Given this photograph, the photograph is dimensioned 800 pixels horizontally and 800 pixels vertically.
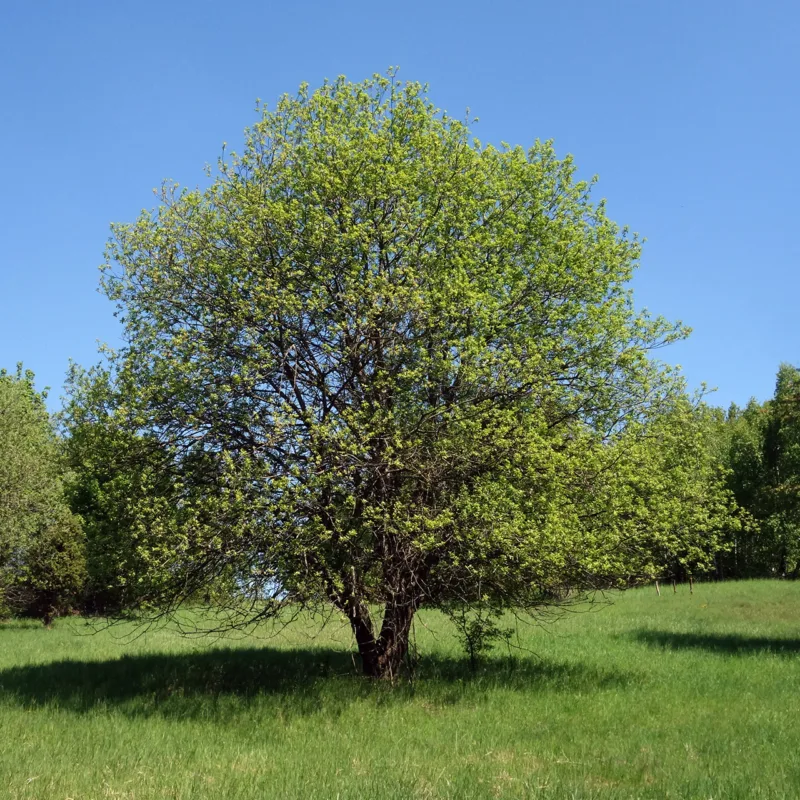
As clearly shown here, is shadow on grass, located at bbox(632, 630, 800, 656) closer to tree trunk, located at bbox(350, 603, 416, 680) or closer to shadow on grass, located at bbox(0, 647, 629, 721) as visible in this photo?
shadow on grass, located at bbox(0, 647, 629, 721)

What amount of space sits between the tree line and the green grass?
205 centimetres

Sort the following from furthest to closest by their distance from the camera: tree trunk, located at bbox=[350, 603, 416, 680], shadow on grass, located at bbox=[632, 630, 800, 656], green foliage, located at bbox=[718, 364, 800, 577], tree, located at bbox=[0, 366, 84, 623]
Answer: green foliage, located at bbox=[718, 364, 800, 577]
tree, located at bbox=[0, 366, 84, 623]
shadow on grass, located at bbox=[632, 630, 800, 656]
tree trunk, located at bbox=[350, 603, 416, 680]

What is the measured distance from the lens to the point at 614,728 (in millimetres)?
13961

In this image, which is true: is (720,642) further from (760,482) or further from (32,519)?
(760,482)

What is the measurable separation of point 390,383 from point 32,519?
105ft

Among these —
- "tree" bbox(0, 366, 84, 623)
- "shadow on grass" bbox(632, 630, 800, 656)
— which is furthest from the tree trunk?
"tree" bbox(0, 366, 84, 623)

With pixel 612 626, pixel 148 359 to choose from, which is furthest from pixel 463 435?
pixel 612 626

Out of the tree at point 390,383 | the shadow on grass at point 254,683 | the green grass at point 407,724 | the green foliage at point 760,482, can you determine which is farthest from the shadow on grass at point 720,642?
the green foliage at point 760,482

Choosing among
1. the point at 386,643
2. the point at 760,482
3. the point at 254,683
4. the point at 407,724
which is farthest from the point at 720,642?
the point at 760,482

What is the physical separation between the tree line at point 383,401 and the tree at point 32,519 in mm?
23858

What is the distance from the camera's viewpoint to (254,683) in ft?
61.2

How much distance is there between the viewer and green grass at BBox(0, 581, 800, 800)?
10.2 metres

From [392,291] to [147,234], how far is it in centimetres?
632

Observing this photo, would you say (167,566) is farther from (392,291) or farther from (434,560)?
(392,291)
